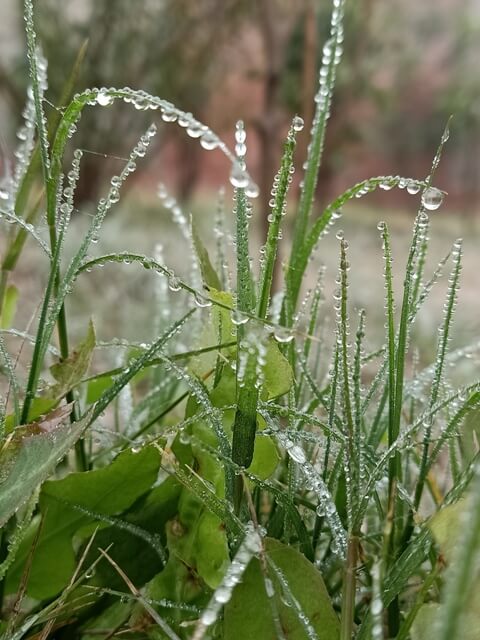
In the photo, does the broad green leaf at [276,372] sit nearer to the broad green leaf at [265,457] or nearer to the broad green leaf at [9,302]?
the broad green leaf at [265,457]

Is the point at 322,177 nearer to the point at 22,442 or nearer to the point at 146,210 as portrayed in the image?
the point at 146,210

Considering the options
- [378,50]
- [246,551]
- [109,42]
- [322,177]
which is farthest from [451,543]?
[322,177]

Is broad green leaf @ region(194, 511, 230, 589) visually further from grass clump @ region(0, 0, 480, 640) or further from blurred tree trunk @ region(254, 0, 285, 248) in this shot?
blurred tree trunk @ region(254, 0, 285, 248)

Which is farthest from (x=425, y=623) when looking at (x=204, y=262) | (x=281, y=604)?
(x=204, y=262)

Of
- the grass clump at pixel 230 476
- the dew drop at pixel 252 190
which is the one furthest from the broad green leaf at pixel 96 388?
the dew drop at pixel 252 190

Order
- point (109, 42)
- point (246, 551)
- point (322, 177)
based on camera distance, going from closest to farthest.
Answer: point (246, 551) → point (109, 42) → point (322, 177)

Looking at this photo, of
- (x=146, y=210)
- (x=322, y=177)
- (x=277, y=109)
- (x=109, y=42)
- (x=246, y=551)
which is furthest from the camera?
(x=322, y=177)
